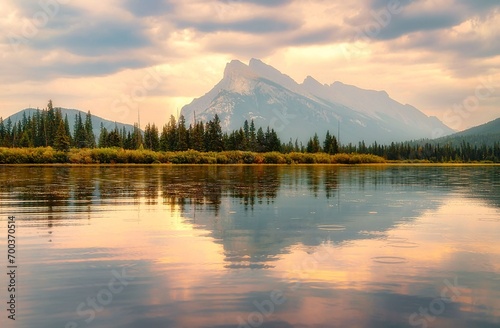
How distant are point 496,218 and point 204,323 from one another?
20814mm

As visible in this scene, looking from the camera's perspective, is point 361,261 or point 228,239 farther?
point 228,239

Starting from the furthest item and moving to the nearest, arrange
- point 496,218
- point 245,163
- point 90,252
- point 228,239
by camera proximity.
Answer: point 245,163 < point 496,218 < point 228,239 < point 90,252

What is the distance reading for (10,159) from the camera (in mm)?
124188

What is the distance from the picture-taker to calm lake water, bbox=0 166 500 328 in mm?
9867

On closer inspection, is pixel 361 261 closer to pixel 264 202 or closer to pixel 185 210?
pixel 185 210

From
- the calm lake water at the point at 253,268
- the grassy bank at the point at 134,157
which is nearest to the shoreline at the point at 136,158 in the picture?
the grassy bank at the point at 134,157

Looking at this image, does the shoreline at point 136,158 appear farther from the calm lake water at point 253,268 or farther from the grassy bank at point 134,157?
the calm lake water at point 253,268

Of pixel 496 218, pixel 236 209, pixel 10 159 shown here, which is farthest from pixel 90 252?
pixel 10 159

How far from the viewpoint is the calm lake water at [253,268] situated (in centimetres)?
→ 987

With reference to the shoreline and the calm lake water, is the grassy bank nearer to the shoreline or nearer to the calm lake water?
the shoreline

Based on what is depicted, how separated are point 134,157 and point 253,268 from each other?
5046 inches

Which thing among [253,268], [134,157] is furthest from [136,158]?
[253,268]

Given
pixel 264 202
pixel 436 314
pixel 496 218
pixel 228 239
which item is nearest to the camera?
pixel 436 314

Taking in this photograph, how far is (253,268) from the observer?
1361 centimetres
